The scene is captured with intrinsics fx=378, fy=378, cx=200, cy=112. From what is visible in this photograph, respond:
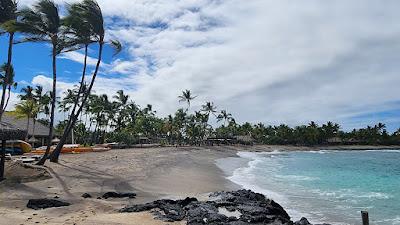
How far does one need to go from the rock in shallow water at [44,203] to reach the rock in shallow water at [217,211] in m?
1.88

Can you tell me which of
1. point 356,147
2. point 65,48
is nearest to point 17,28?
point 65,48

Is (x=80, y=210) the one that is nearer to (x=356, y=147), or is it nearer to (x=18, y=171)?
(x=18, y=171)

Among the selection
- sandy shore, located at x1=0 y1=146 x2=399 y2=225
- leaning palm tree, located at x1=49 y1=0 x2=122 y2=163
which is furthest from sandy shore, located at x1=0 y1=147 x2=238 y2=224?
leaning palm tree, located at x1=49 y1=0 x2=122 y2=163

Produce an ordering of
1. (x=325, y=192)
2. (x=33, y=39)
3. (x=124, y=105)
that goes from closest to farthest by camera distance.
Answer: (x=325, y=192), (x=33, y=39), (x=124, y=105)

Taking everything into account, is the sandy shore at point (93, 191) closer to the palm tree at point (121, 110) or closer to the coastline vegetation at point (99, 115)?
the coastline vegetation at point (99, 115)

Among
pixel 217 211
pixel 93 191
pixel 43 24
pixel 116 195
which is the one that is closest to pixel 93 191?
pixel 93 191

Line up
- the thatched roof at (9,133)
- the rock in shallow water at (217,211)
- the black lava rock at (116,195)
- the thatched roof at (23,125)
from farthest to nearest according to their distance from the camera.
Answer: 1. the thatched roof at (23,125)
2. the thatched roof at (9,133)
3. the black lava rock at (116,195)
4. the rock in shallow water at (217,211)

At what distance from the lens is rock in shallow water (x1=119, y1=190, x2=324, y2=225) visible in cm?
998

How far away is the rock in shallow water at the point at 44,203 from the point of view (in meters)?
10.5

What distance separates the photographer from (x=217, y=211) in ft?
36.9

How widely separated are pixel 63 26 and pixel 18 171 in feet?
29.0

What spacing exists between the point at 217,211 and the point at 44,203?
498 cm

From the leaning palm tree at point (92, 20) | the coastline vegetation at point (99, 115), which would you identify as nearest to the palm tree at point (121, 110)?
the coastline vegetation at point (99, 115)

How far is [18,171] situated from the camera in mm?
16453
